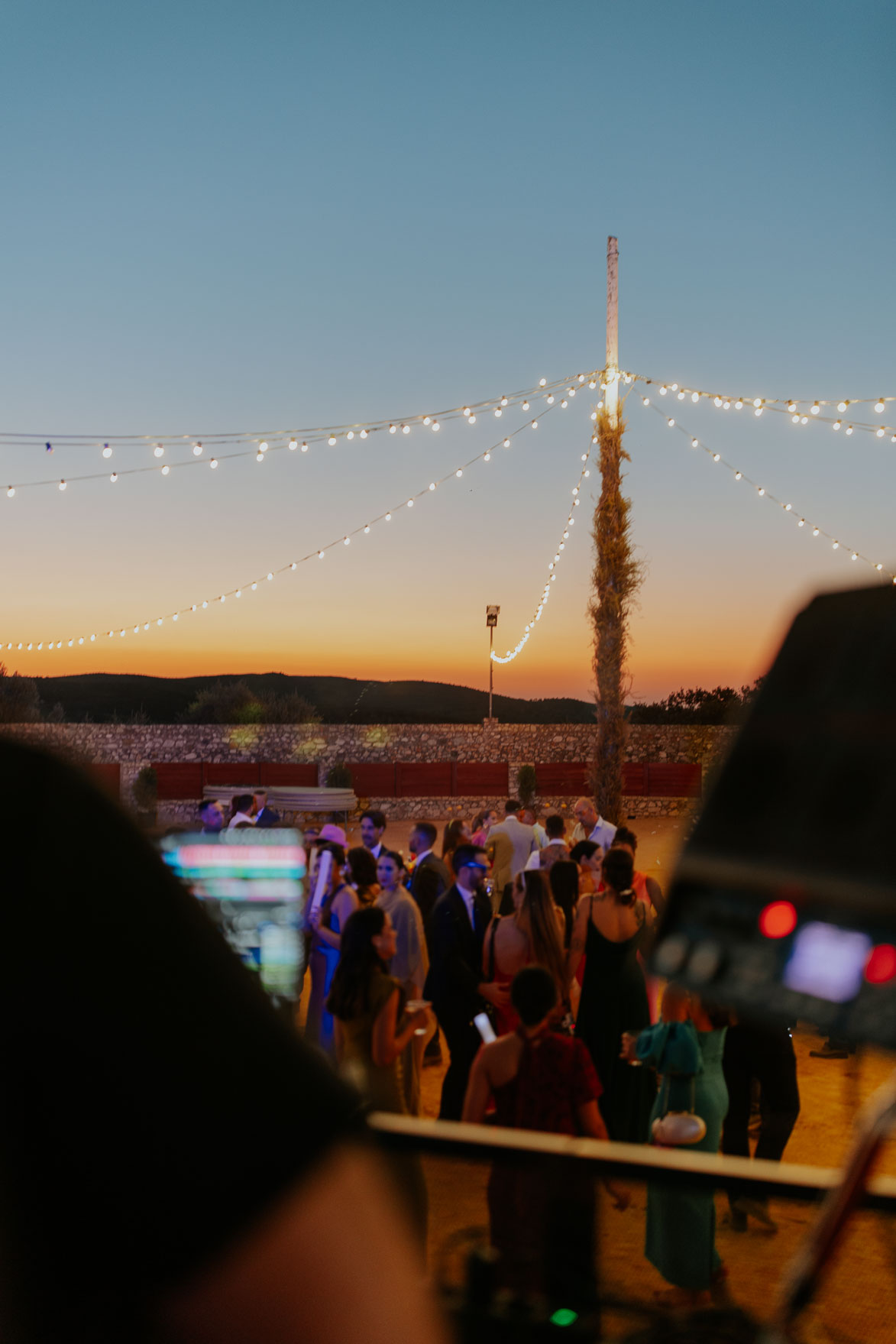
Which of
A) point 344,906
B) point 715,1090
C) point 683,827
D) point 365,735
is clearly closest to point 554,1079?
point 715,1090

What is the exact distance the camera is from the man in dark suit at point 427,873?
5961mm

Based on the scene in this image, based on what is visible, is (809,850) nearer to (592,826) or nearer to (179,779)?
(592,826)

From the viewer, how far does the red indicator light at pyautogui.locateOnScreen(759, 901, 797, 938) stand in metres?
0.44

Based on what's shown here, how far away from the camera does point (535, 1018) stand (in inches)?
133

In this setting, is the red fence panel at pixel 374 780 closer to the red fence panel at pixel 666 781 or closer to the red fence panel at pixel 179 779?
the red fence panel at pixel 179 779

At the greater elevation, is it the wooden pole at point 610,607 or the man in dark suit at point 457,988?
the wooden pole at point 610,607

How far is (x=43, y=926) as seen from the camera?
0.34 metres

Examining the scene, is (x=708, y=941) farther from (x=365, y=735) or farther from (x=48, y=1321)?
(x=365, y=735)

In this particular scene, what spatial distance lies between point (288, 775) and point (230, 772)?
1.77 m

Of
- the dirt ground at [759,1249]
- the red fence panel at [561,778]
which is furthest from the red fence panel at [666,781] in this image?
the dirt ground at [759,1249]

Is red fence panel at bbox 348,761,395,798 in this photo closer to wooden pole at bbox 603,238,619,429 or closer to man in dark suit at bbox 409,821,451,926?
wooden pole at bbox 603,238,619,429

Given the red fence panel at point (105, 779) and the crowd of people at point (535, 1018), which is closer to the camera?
the red fence panel at point (105, 779)

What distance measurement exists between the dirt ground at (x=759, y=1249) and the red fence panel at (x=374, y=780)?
1017 inches

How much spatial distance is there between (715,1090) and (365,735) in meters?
27.9
